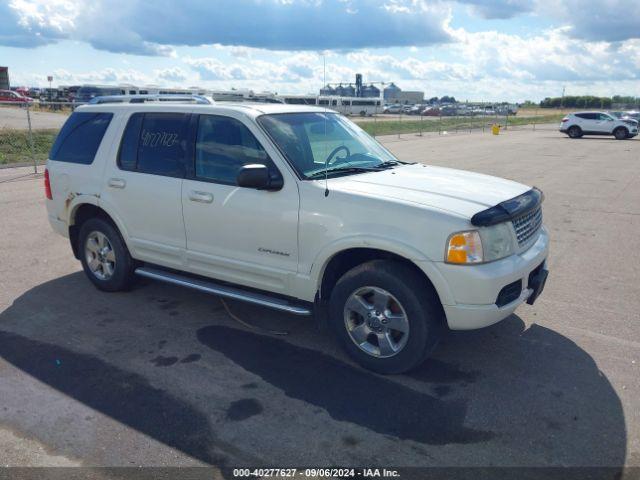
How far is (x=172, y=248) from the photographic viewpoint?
16.9 feet

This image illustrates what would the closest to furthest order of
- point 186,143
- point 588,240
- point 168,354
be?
point 168,354
point 186,143
point 588,240

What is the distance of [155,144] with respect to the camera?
208 inches

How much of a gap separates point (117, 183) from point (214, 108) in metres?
1.26

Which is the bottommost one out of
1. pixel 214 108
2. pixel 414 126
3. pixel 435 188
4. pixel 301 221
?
pixel 414 126

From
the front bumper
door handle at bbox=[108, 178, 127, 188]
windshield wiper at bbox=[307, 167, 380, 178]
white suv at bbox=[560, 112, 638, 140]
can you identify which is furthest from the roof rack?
white suv at bbox=[560, 112, 638, 140]

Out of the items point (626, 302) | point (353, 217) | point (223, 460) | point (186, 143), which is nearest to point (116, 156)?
point (186, 143)

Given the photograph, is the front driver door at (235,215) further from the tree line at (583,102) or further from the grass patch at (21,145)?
the tree line at (583,102)

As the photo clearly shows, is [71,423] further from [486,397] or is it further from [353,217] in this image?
[486,397]

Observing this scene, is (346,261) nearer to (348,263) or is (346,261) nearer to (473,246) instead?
(348,263)

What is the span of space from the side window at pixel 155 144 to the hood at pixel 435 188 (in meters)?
1.54

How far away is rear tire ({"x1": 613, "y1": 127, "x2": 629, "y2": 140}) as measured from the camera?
32250 millimetres

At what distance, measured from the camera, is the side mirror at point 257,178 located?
427 centimetres

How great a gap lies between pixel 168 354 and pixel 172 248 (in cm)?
104

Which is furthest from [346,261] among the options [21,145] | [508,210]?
[21,145]
